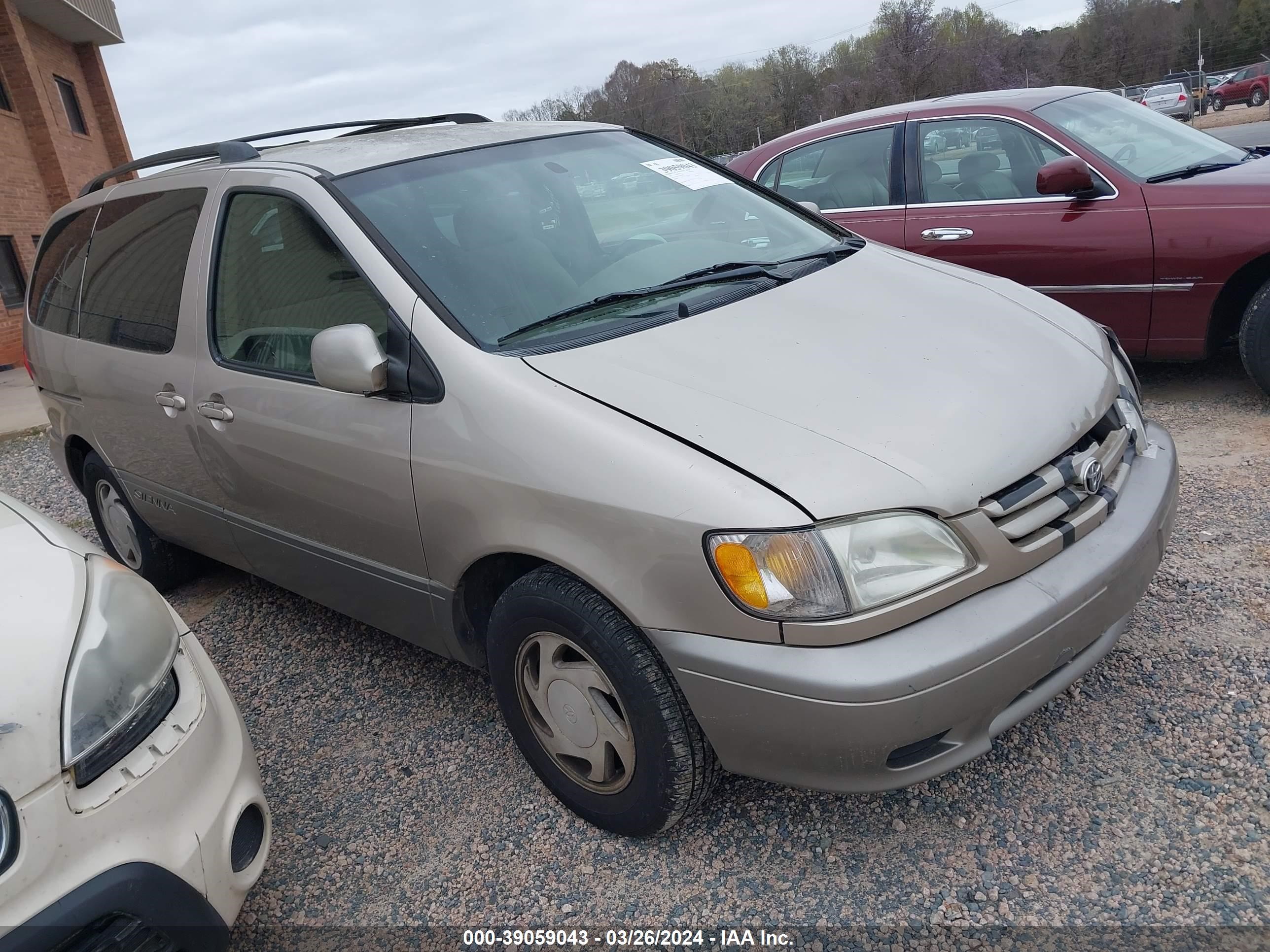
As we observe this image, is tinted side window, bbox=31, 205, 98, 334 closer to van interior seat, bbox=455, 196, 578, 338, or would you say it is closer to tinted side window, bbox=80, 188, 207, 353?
tinted side window, bbox=80, 188, 207, 353

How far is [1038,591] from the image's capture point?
2012 mm

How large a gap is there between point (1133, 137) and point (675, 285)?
3629 millimetres

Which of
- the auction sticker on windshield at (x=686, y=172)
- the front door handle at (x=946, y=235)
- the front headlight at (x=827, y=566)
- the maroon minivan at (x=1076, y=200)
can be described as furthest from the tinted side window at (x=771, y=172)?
the front headlight at (x=827, y=566)

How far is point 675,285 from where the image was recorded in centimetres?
271

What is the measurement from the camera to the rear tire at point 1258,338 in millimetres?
4281

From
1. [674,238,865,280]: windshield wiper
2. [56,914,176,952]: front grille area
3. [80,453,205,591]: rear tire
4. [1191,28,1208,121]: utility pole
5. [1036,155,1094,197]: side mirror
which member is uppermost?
[674,238,865,280]: windshield wiper

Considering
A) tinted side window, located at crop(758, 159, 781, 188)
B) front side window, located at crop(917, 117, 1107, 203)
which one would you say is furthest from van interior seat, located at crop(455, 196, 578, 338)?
tinted side window, located at crop(758, 159, 781, 188)

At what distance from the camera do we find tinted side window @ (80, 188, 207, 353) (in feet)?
10.7

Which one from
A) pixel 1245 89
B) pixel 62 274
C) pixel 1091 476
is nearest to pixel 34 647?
pixel 1091 476

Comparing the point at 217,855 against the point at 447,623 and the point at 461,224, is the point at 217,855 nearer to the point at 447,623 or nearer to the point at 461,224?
the point at 447,623

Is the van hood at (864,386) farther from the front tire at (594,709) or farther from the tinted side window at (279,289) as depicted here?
the tinted side window at (279,289)

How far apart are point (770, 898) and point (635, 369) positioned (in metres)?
1.25

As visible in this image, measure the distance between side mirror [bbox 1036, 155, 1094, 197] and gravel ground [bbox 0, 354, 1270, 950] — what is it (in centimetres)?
220

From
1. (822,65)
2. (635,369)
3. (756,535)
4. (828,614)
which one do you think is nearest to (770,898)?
(828,614)
